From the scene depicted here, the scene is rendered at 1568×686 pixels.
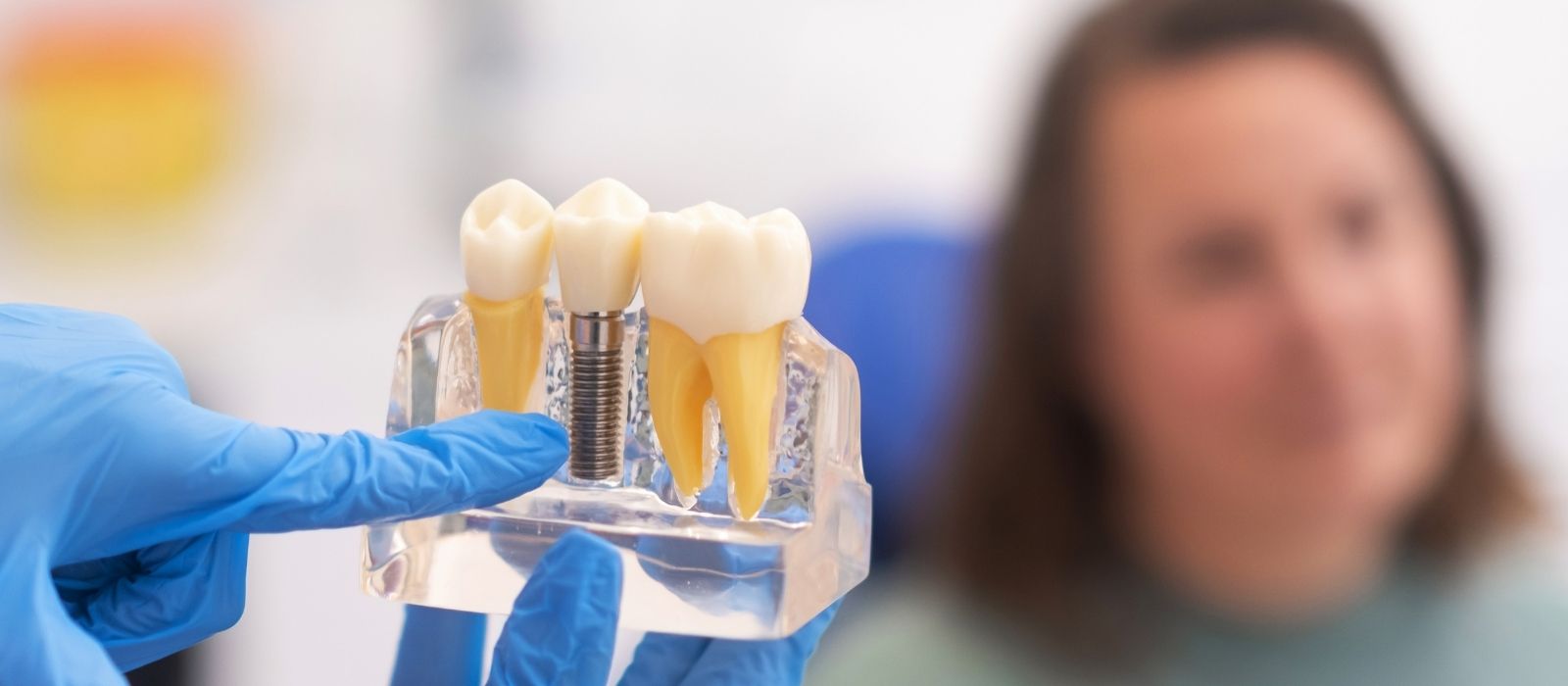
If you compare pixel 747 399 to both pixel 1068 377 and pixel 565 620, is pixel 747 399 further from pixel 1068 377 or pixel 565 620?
pixel 1068 377

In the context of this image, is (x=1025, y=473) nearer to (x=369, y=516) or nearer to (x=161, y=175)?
(x=369, y=516)

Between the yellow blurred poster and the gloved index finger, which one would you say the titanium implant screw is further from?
the yellow blurred poster

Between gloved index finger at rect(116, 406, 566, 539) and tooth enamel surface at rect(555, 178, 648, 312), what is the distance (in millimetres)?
104

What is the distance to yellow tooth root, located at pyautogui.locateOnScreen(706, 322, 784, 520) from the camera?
0.78 metres

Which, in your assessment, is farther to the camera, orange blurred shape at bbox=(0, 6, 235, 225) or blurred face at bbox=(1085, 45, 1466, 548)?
orange blurred shape at bbox=(0, 6, 235, 225)

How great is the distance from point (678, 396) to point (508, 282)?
0.14 meters

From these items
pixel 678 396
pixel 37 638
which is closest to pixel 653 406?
pixel 678 396

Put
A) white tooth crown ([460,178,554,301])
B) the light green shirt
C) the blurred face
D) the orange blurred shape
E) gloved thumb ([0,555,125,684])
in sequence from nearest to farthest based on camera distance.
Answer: gloved thumb ([0,555,125,684]) → white tooth crown ([460,178,554,301]) → the blurred face → the light green shirt → the orange blurred shape

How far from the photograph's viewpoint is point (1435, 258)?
4.63 feet

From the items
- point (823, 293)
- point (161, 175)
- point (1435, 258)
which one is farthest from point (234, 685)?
point (1435, 258)

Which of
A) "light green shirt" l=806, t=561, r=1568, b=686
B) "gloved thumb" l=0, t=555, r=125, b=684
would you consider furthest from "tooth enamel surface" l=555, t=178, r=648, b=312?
"light green shirt" l=806, t=561, r=1568, b=686

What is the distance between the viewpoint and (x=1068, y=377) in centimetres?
150

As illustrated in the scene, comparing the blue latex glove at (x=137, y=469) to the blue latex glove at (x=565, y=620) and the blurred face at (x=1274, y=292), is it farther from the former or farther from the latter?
the blurred face at (x=1274, y=292)

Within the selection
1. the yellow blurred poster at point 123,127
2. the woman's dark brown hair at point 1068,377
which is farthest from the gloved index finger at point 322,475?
the yellow blurred poster at point 123,127
